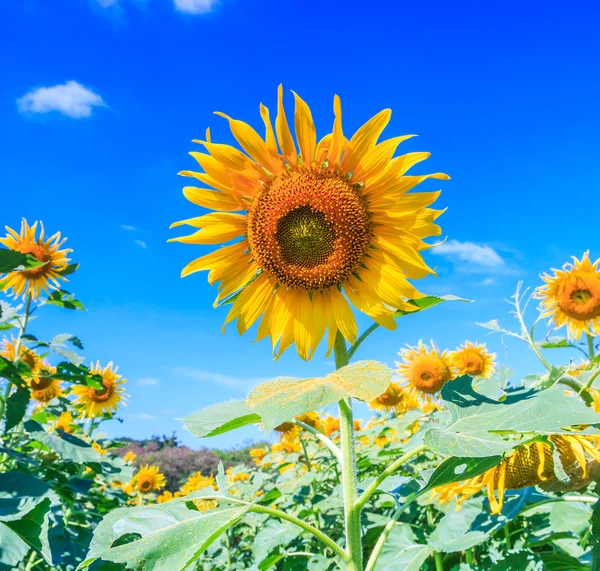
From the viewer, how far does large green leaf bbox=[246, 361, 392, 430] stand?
127 cm

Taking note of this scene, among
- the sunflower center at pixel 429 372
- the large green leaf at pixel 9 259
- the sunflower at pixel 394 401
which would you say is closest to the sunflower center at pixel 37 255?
the large green leaf at pixel 9 259

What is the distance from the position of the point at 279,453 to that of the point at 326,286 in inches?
219

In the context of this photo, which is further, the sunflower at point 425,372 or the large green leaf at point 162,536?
the sunflower at point 425,372

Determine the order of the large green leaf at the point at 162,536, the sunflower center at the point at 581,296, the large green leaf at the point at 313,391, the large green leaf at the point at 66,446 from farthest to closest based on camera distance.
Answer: the sunflower center at the point at 581,296 → the large green leaf at the point at 66,446 → the large green leaf at the point at 162,536 → the large green leaf at the point at 313,391

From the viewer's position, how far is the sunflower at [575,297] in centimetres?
511

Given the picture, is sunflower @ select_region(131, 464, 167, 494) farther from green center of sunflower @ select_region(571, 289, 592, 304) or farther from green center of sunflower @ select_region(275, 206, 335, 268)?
green center of sunflower @ select_region(275, 206, 335, 268)

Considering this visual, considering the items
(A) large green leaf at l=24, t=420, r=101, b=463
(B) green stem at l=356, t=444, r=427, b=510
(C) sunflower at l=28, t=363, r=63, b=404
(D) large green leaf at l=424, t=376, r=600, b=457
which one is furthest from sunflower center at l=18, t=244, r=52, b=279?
(D) large green leaf at l=424, t=376, r=600, b=457

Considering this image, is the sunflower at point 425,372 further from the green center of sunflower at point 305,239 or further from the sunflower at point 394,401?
the green center of sunflower at point 305,239

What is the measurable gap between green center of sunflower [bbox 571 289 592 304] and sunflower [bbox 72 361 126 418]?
564 cm

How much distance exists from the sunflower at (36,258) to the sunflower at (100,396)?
6.62 feet

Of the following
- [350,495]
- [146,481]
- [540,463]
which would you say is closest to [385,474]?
[350,495]

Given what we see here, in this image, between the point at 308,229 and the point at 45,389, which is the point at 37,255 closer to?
the point at 45,389

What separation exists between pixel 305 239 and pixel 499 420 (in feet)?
3.58

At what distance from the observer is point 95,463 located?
14.3 feet
